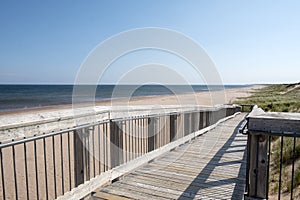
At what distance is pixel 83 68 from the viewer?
3943mm

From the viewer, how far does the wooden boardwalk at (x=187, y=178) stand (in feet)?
10.3

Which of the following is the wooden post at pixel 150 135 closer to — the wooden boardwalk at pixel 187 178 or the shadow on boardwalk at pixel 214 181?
the wooden boardwalk at pixel 187 178

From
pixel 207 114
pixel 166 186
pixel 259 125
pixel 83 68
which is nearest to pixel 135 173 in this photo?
pixel 166 186

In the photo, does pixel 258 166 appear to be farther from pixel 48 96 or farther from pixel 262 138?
pixel 48 96

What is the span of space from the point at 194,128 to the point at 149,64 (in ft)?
7.92

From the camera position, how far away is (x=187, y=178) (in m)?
3.71

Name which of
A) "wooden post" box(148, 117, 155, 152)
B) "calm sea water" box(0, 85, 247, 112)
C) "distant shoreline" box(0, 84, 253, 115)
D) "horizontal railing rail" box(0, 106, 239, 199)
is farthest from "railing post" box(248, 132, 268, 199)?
"distant shoreline" box(0, 84, 253, 115)

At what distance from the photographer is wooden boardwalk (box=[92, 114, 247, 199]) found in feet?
10.3

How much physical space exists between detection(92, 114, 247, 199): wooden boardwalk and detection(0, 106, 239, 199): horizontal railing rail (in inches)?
13.0

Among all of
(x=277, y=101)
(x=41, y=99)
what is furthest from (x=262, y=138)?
(x=41, y=99)

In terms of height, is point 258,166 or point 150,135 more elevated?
point 258,166

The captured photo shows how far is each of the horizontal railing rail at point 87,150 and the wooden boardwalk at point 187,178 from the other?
0.33 metres

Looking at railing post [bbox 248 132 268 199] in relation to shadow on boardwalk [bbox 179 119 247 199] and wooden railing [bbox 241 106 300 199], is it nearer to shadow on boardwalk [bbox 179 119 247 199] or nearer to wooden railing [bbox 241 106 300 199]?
wooden railing [bbox 241 106 300 199]

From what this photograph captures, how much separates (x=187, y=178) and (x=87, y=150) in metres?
1.70
